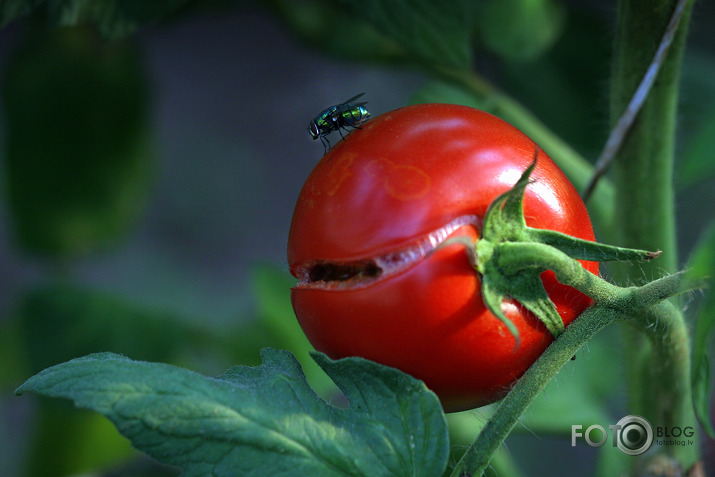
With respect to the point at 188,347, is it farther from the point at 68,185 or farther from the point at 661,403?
the point at 661,403

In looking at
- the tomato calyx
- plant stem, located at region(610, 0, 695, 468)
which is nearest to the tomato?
the tomato calyx

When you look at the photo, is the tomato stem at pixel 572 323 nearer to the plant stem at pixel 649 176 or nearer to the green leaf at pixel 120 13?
the plant stem at pixel 649 176

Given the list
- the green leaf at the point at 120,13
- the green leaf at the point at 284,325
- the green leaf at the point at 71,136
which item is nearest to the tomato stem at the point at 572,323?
the green leaf at the point at 120,13

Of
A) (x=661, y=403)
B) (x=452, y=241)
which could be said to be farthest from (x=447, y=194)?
(x=661, y=403)

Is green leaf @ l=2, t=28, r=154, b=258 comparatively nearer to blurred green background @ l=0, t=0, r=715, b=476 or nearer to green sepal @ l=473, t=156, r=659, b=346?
blurred green background @ l=0, t=0, r=715, b=476

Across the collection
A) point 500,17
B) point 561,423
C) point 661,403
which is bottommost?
point 561,423

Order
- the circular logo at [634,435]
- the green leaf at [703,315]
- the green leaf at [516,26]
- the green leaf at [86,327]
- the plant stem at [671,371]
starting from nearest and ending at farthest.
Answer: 1. the green leaf at [703,315]
2. the plant stem at [671,371]
3. the circular logo at [634,435]
4. the green leaf at [516,26]
5. the green leaf at [86,327]
